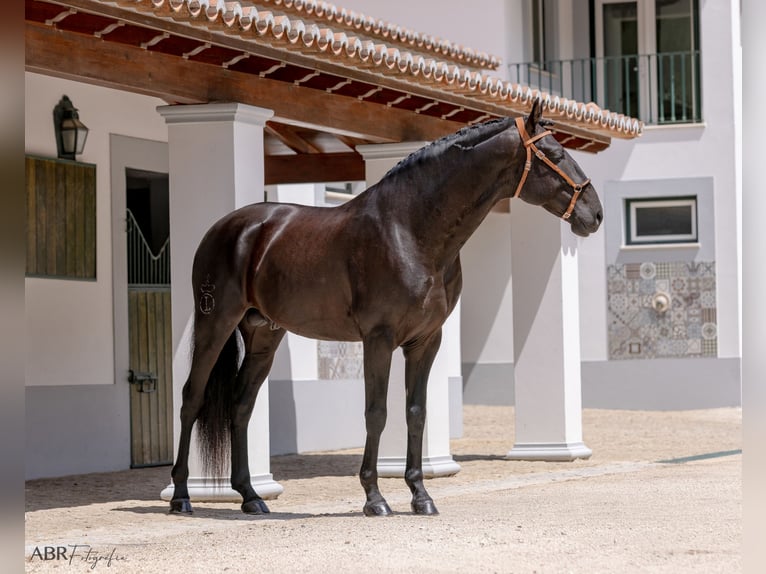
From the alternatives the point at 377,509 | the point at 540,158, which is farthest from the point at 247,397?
the point at 540,158

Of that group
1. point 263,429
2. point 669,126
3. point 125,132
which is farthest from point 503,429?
point 263,429

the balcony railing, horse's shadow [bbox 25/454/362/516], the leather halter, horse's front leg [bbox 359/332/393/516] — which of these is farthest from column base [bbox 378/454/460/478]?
the balcony railing

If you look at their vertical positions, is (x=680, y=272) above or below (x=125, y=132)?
below

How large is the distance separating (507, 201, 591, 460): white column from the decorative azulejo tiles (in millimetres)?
7881

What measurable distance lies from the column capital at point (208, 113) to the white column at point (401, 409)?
89.3 inches

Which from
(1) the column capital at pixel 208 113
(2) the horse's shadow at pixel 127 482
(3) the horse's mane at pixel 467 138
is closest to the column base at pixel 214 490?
(2) the horse's shadow at pixel 127 482

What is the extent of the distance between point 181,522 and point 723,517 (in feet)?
11.0

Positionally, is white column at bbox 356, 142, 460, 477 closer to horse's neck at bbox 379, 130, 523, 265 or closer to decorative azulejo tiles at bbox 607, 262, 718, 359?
horse's neck at bbox 379, 130, 523, 265

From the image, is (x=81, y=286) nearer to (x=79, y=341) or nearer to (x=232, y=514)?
(x=79, y=341)

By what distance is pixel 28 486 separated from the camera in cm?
1111

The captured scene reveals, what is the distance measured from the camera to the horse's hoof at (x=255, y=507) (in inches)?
353

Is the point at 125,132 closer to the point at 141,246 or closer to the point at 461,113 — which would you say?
the point at 141,246

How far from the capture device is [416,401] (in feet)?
27.9

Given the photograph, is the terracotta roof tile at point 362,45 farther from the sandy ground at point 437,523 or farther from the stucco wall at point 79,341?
the sandy ground at point 437,523
